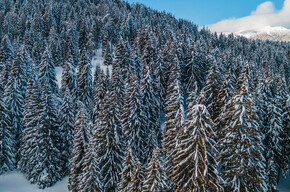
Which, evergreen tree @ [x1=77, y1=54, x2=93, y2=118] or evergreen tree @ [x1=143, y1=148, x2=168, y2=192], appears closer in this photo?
evergreen tree @ [x1=143, y1=148, x2=168, y2=192]

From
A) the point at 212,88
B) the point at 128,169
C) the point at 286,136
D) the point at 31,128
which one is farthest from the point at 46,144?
the point at 286,136

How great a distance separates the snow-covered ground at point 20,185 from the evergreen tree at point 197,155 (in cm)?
2570

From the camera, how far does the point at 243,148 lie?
2092 centimetres

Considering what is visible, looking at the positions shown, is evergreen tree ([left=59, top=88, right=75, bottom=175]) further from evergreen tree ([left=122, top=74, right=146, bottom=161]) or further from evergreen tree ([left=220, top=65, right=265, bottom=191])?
evergreen tree ([left=220, top=65, right=265, bottom=191])

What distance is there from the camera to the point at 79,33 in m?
96.2

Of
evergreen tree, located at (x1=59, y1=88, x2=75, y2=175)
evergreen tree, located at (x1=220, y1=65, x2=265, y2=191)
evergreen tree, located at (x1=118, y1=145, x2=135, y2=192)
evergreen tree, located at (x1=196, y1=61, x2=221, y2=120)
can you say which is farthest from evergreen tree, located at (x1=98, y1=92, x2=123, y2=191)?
evergreen tree, located at (x1=196, y1=61, x2=221, y2=120)

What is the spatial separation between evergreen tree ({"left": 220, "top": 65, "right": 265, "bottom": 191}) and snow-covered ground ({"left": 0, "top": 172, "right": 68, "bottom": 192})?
26197 mm

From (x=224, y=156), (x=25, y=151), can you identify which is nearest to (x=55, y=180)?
(x=25, y=151)

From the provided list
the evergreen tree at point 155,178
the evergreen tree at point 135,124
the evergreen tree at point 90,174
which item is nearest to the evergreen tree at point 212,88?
the evergreen tree at point 135,124

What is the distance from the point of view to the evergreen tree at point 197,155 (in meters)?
14.8

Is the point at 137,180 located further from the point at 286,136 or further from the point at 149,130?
the point at 286,136

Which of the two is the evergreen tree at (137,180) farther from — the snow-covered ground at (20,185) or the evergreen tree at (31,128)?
the evergreen tree at (31,128)

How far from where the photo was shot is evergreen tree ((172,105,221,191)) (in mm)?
14836

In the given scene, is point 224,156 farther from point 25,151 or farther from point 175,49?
point 175,49
